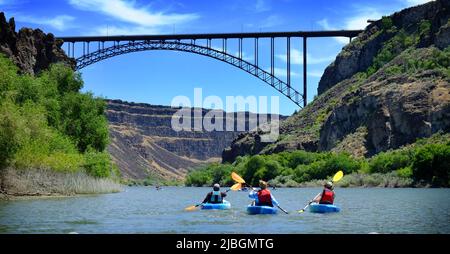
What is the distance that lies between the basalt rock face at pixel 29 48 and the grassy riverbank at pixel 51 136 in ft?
20.2

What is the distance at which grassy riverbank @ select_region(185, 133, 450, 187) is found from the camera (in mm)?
78062

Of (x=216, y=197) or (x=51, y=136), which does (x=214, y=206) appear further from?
(x=51, y=136)

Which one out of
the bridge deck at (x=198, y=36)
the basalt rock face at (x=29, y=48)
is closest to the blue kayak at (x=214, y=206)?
the basalt rock face at (x=29, y=48)

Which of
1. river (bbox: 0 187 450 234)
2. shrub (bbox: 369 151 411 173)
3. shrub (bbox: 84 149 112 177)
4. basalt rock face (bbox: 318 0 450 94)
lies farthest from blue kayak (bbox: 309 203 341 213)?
basalt rock face (bbox: 318 0 450 94)

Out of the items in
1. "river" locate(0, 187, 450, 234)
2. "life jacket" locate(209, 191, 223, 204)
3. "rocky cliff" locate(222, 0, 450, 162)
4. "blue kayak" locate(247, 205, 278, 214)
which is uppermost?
"rocky cliff" locate(222, 0, 450, 162)

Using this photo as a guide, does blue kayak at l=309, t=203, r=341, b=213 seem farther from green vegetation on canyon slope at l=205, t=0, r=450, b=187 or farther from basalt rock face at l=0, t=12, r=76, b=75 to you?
green vegetation on canyon slope at l=205, t=0, r=450, b=187

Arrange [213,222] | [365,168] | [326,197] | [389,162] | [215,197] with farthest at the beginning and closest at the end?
[365,168], [389,162], [215,197], [326,197], [213,222]

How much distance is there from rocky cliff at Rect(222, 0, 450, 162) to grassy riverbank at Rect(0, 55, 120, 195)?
53.2 meters

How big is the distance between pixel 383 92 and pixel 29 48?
201 feet

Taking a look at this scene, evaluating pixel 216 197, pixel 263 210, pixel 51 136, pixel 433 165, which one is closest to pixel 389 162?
pixel 433 165

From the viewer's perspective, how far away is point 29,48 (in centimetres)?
6931

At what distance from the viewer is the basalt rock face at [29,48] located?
6250 cm

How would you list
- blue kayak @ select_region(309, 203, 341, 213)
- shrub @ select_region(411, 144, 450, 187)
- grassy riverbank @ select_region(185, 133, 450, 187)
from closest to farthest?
blue kayak @ select_region(309, 203, 341, 213), shrub @ select_region(411, 144, 450, 187), grassy riverbank @ select_region(185, 133, 450, 187)

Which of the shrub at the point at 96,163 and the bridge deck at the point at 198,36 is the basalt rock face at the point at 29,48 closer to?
the shrub at the point at 96,163
